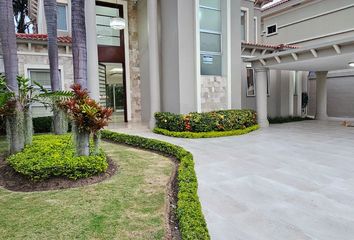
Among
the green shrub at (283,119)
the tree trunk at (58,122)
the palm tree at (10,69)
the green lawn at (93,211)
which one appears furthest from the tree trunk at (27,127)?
the green shrub at (283,119)

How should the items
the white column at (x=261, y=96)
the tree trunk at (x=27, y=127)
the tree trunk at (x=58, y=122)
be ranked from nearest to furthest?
the tree trunk at (x=27, y=127)
the tree trunk at (x=58, y=122)
the white column at (x=261, y=96)

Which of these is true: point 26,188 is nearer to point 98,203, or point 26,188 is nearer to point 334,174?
point 98,203

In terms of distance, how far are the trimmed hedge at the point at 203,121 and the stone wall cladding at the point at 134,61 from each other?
397cm

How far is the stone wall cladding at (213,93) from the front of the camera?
36.5 ft

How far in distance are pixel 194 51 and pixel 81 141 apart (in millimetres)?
6885

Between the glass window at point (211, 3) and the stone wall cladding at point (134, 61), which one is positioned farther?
the stone wall cladding at point (134, 61)

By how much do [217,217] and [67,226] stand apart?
1.81 m

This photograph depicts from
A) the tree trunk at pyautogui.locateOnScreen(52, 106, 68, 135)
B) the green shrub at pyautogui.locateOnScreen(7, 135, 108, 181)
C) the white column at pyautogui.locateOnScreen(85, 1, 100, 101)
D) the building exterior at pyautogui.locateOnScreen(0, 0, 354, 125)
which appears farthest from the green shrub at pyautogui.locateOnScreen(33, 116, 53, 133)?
the green shrub at pyautogui.locateOnScreen(7, 135, 108, 181)

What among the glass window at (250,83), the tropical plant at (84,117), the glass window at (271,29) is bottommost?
the tropical plant at (84,117)

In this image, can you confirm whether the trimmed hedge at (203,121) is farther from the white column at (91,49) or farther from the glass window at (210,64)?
the white column at (91,49)

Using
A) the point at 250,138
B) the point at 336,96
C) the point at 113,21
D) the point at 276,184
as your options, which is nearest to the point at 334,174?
the point at 276,184

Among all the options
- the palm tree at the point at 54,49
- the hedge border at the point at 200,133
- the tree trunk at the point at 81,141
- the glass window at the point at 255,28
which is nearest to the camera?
the tree trunk at the point at 81,141

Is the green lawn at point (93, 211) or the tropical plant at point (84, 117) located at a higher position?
the tropical plant at point (84, 117)

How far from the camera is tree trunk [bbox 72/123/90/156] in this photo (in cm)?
510
